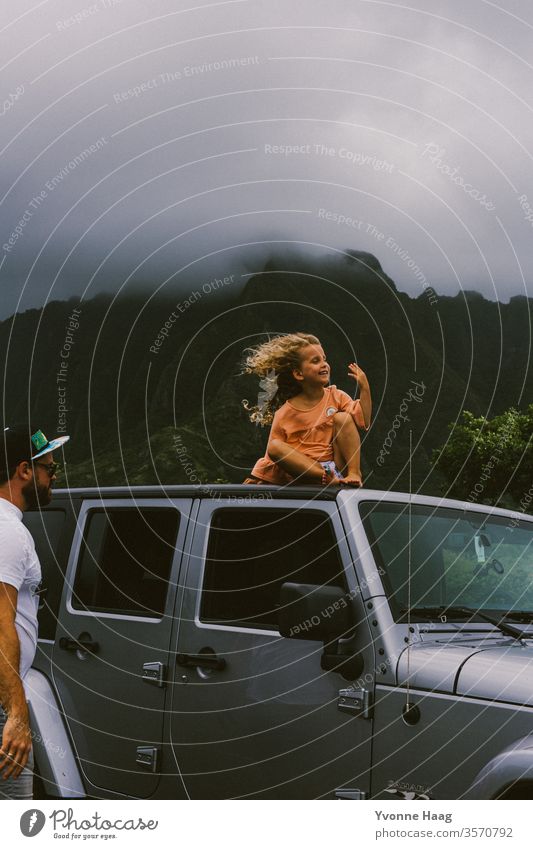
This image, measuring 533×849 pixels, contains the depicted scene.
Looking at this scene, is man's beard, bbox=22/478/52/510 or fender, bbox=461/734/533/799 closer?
fender, bbox=461/734/533/799

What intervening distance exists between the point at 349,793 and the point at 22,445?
213 centimetres

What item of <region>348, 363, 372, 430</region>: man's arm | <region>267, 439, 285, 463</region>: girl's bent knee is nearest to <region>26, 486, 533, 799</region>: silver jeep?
<region>267, 439, 285, 463</region>: girl's bent knee

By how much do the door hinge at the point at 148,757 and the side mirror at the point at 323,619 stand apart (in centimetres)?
120

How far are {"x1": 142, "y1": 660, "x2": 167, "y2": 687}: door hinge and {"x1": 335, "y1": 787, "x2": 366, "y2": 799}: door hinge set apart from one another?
3.96 feet

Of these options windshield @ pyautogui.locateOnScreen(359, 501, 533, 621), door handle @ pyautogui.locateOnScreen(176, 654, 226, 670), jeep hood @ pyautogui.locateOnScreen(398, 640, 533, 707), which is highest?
windshield @ pyautogui.locateOnScreen(359, 501, 533, 621)

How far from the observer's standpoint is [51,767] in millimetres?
4934

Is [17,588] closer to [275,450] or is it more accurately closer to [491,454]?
[275,450]

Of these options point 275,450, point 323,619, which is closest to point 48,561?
point 275,450

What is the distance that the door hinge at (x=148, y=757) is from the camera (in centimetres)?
475

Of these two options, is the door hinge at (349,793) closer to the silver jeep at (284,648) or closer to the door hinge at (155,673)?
the silver jeep at (284,648)

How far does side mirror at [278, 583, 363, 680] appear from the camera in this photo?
3.76 m

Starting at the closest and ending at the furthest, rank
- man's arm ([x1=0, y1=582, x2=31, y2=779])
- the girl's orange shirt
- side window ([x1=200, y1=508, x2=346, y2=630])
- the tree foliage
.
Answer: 1. man's arm ([x1=0, y1=582, x2=31, y2=779])
2. side window ([x1=200, y1=508, x2=346, y2=630])
3. the girl's orange shirt
4. the tree foliage

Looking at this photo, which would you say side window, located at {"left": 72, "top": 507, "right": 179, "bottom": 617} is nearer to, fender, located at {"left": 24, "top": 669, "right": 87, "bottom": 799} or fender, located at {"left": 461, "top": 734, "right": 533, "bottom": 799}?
fender, located at {"left": 24, "top": 669, "right": 87, "bottom": 799}
